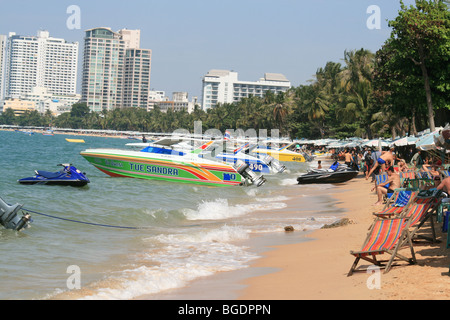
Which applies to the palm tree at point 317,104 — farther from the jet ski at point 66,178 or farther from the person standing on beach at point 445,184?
the person standing on beach at point 445,184

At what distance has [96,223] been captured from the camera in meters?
16.0

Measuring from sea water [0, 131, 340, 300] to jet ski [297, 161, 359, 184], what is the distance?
444 centimetres

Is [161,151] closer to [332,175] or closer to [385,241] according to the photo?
[332,175]

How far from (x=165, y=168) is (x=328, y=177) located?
8.82 metres

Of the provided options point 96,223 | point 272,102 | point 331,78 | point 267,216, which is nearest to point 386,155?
point 267,216

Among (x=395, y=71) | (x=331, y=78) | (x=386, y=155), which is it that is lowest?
(x=386, y=155)

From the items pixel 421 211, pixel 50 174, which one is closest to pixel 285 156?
pixel 50 174

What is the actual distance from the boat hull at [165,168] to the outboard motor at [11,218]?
14.0m

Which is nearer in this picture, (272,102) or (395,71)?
(395,71)

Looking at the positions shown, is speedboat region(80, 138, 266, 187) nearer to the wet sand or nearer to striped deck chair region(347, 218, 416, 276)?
the wet sand

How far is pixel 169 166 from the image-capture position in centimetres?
2688

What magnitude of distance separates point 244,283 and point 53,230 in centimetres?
686
